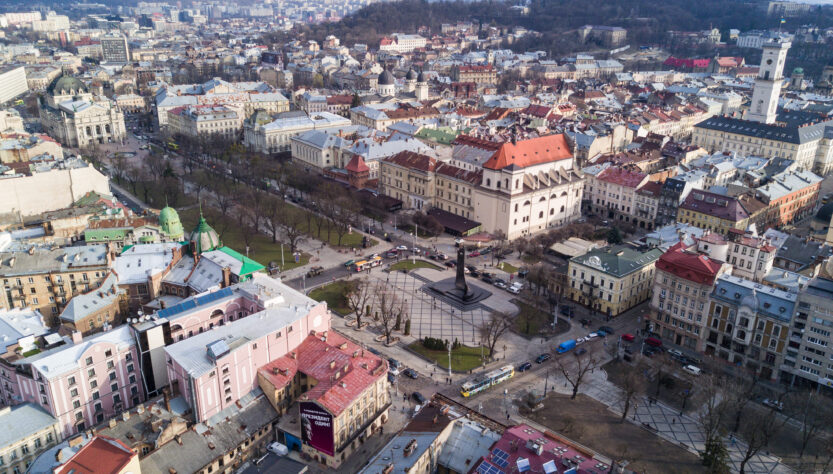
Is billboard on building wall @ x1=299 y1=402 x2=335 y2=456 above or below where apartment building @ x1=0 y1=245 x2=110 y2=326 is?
below

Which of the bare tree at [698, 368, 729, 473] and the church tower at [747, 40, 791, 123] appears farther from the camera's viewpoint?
the church tower at [747, 40, 791, 123]

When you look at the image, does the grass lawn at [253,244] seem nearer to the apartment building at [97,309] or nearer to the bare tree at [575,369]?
the apartment building at [97,309]

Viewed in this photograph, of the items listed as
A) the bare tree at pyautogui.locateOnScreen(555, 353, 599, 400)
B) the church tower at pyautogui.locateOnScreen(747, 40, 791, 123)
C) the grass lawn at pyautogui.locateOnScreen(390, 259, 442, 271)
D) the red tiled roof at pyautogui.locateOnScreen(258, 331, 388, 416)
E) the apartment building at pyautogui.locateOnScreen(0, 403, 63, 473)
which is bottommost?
the grass lawn at pyautogui.locateOnScreen(390, 259, 442, 271)

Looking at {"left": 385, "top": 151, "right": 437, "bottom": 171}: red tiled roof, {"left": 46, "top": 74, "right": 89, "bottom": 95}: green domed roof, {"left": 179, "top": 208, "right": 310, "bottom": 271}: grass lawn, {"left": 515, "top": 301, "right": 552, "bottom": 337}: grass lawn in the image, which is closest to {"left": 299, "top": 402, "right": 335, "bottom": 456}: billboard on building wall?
{"left": 515, "top": 301, "right": 552, "bottom": 337}: grass lawn

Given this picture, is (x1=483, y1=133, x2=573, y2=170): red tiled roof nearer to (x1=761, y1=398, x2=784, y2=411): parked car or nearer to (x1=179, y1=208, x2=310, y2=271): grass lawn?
(x1=179, y1=208, x2=310, y2=271): grass lawn

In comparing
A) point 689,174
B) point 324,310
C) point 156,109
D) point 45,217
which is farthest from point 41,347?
point 156,109

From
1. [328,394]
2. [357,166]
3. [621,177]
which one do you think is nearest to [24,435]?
[328,394]

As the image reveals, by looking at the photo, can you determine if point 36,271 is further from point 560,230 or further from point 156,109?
point 156,109
